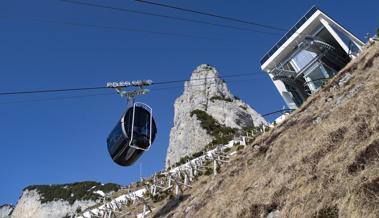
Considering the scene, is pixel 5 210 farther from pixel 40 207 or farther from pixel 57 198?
pixel 57 198

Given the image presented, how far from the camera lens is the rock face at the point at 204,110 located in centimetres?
7362

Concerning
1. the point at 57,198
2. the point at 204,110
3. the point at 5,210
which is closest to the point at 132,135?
the point at 204,110

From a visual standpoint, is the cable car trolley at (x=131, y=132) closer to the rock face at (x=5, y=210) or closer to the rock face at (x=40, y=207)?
the rock face at (x=40, y=207)

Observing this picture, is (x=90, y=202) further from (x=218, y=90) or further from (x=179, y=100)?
(x=218, y=90)

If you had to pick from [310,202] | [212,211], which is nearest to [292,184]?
[310,202]

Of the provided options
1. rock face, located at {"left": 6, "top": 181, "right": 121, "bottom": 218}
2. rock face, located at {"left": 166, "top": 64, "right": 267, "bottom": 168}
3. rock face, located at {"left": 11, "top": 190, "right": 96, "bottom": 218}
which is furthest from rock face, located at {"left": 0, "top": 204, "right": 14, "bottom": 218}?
rock face, located at {"left": 166, "top": 64, "right": 267, "bottom": 168}

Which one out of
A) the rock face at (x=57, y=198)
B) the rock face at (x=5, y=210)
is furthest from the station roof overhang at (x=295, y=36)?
the rock face at (x=5, y=210)

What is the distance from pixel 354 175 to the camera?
7980mm

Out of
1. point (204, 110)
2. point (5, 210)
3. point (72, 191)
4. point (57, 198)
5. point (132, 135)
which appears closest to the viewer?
point (132, 135)

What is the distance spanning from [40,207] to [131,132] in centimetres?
8012

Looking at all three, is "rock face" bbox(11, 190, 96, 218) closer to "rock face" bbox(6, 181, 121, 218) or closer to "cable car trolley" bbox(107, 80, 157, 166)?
"rock face" bbox(6, 181, 121, 218)

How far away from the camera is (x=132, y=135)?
18453mm

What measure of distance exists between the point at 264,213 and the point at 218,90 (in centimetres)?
7851

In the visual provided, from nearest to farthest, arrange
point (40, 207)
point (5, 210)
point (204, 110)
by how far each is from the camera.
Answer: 1. point (204, 110)
2. point (40, 207)
3. point (5, 210)
